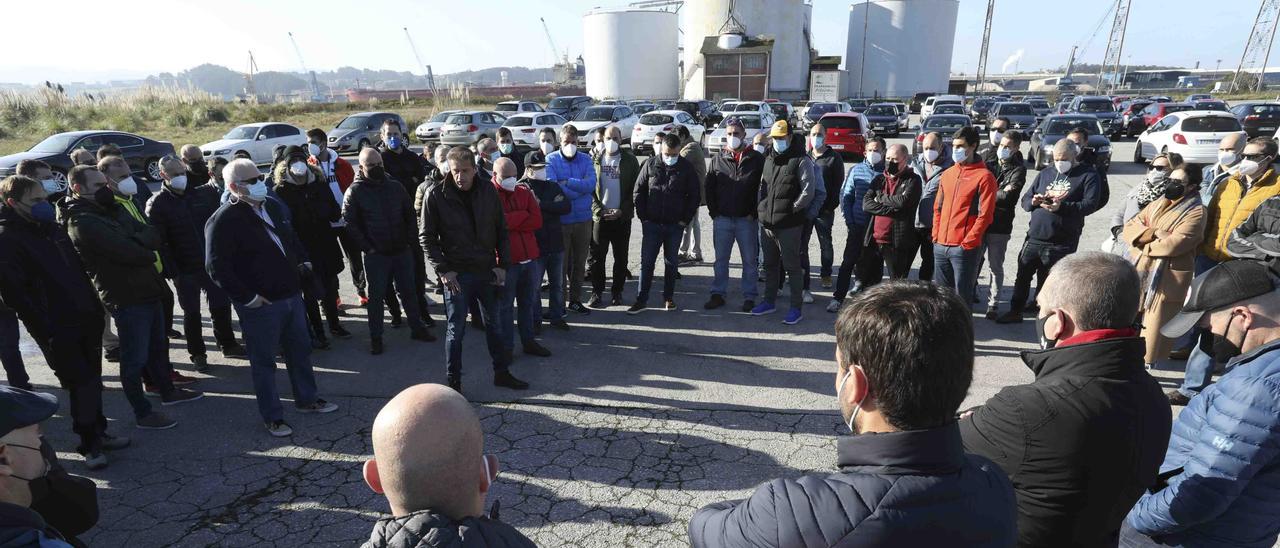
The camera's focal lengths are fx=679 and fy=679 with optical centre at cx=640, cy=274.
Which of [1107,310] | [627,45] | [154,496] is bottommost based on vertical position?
[154,496]

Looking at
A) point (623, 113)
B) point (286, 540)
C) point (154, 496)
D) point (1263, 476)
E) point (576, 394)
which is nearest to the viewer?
point (1263, 476)

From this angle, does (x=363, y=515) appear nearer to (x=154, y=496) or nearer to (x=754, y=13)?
(x=154, y=496)

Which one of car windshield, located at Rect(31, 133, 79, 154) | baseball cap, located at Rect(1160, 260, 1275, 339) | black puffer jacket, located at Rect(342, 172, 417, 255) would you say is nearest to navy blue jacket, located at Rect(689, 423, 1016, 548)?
baseball cap, located at Rect(1160, 260, 1275, 339)

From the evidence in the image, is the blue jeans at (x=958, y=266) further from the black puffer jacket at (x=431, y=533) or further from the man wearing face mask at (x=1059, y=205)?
the black puffer jacket at (x=431, y=533)

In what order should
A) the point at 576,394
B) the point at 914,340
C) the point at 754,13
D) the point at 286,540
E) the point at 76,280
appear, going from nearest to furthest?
the point at 914,340
the point at 286,540
the point at 76,280
the point at 576,394
the point at 754,13

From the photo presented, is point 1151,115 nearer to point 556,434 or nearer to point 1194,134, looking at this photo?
point 1194,134

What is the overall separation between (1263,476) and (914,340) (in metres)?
1.42

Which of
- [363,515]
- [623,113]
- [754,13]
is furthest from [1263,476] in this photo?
[754,13]

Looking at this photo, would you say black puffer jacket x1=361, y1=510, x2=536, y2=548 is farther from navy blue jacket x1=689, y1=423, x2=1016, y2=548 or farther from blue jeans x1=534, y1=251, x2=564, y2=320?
blue jeans x1=534, y1=251, x2=564, y2=320

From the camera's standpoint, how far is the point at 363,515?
3604mm

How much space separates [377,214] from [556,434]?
2543 millimetres

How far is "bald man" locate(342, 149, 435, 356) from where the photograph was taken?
5625mm

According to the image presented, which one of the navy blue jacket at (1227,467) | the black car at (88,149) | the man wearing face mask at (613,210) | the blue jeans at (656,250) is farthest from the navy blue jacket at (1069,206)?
the black car at (88,149)

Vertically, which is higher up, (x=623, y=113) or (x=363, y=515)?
(x=623, y=113)
